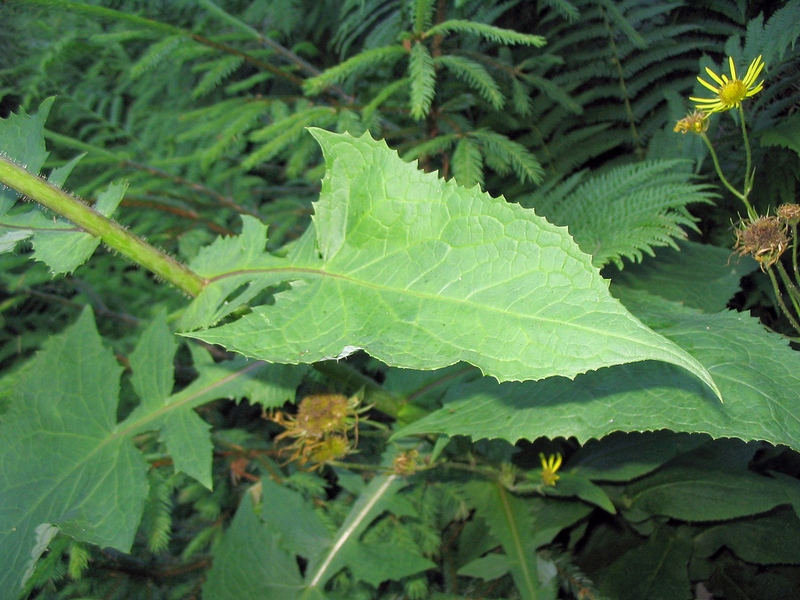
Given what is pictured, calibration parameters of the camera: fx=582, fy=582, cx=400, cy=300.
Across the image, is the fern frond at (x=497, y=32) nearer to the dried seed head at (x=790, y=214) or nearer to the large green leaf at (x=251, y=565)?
the dried seed head at (x=790, y=214)

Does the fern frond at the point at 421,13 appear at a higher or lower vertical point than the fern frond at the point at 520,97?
higher

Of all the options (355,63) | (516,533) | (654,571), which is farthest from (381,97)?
(654,571)

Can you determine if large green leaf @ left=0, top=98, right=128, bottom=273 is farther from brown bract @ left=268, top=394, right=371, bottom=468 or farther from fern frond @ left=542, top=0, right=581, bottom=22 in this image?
fern frond @ left=542, top=0, right=581, bottom=22

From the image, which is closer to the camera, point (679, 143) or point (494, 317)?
point (494, 317)

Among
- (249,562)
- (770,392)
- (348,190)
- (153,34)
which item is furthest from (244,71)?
(770,392)

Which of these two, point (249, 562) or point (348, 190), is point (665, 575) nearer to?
point (249, 562)

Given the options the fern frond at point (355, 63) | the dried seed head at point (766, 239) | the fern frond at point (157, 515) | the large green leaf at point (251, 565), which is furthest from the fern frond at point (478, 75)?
the fern frond at point (157, 515)

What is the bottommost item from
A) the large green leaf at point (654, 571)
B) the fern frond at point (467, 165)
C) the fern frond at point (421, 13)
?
the large green leaf at point (654, 571)
